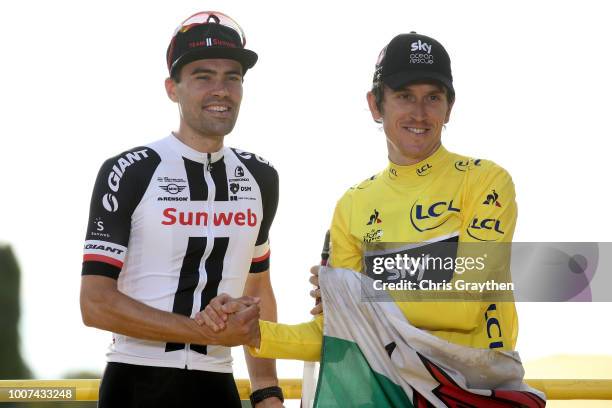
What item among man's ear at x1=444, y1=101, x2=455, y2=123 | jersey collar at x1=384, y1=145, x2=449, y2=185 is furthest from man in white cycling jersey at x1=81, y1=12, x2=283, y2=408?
man's ear at x1=444, y1=101, x2=455, y2=123

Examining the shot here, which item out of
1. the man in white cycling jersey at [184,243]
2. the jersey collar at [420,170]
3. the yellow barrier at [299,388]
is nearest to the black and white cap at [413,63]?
the jersey collar at [420,170]

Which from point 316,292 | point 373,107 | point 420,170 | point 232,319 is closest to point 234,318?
point 232,319

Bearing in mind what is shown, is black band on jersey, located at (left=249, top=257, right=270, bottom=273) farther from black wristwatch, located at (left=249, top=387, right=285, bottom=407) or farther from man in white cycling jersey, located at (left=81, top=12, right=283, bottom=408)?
black wristwatch, located at (left=249, top=387, right=285, bottom=407)

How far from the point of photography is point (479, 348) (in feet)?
15.4

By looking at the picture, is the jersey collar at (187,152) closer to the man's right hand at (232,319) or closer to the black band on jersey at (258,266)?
the black band on jersey at (258,266)

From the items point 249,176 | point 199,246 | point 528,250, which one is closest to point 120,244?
point 199,246

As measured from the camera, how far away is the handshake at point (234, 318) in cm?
496

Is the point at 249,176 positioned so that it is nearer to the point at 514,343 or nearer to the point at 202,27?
the point at 202,27

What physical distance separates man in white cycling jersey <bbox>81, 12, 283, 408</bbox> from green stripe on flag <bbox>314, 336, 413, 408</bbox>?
0.39 metres

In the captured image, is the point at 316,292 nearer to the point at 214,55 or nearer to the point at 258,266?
the point at 258,266

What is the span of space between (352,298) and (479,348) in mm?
587

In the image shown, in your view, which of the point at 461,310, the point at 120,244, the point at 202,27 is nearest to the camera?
the point at 461,310

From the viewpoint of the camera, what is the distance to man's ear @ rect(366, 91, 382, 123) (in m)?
5.35

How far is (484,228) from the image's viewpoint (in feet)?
15.6
